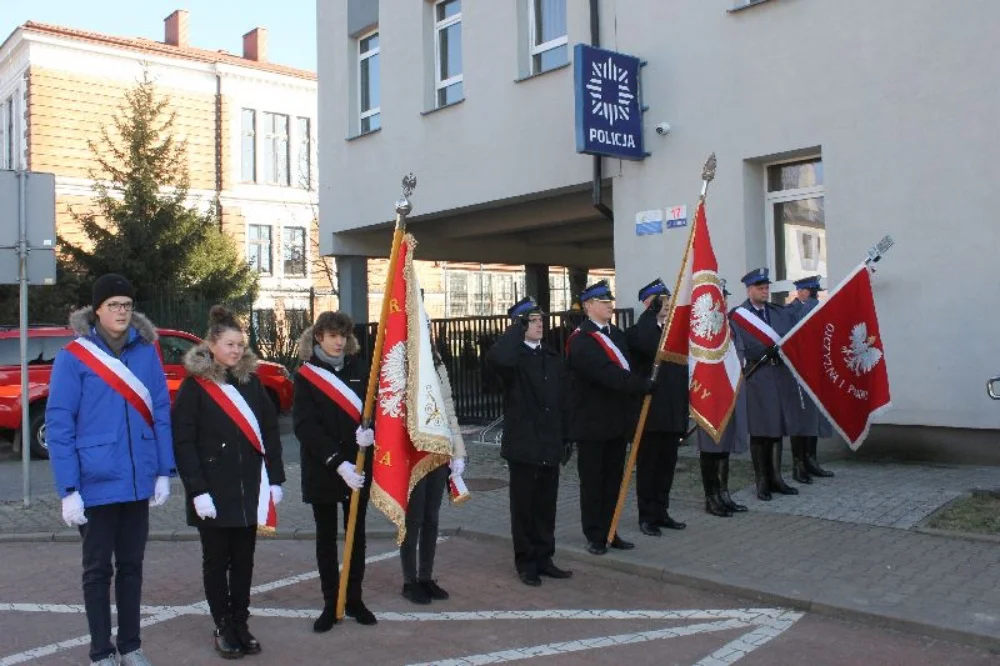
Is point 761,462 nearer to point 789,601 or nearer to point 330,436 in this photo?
point 789,601

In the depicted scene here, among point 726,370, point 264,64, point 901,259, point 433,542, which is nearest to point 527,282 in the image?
point 901,259

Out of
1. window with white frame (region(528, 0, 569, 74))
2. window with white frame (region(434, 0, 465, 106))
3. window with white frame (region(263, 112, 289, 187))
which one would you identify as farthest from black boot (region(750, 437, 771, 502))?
window with white frame (region(263, 112, 289, 187))

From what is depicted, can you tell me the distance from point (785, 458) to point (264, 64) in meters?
28.3

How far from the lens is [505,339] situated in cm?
630

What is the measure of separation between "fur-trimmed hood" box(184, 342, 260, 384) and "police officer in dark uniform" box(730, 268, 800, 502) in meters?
4.58

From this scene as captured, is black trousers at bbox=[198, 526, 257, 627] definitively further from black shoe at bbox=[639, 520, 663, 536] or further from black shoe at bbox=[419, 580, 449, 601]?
black shoe at bbox=[639, 520, 663, 536]

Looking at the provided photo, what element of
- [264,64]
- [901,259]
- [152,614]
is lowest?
[152,614]

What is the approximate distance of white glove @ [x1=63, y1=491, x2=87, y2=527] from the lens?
441cm


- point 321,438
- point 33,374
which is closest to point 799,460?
point 321,438

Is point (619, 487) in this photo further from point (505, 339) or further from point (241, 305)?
point (241, 305)

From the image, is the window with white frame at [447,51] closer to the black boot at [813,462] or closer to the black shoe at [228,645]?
the black boot at [813,462]

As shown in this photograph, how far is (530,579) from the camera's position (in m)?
6.23

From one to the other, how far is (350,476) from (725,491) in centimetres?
394

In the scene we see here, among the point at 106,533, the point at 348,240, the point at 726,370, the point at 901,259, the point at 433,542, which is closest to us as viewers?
the point at 106,533
